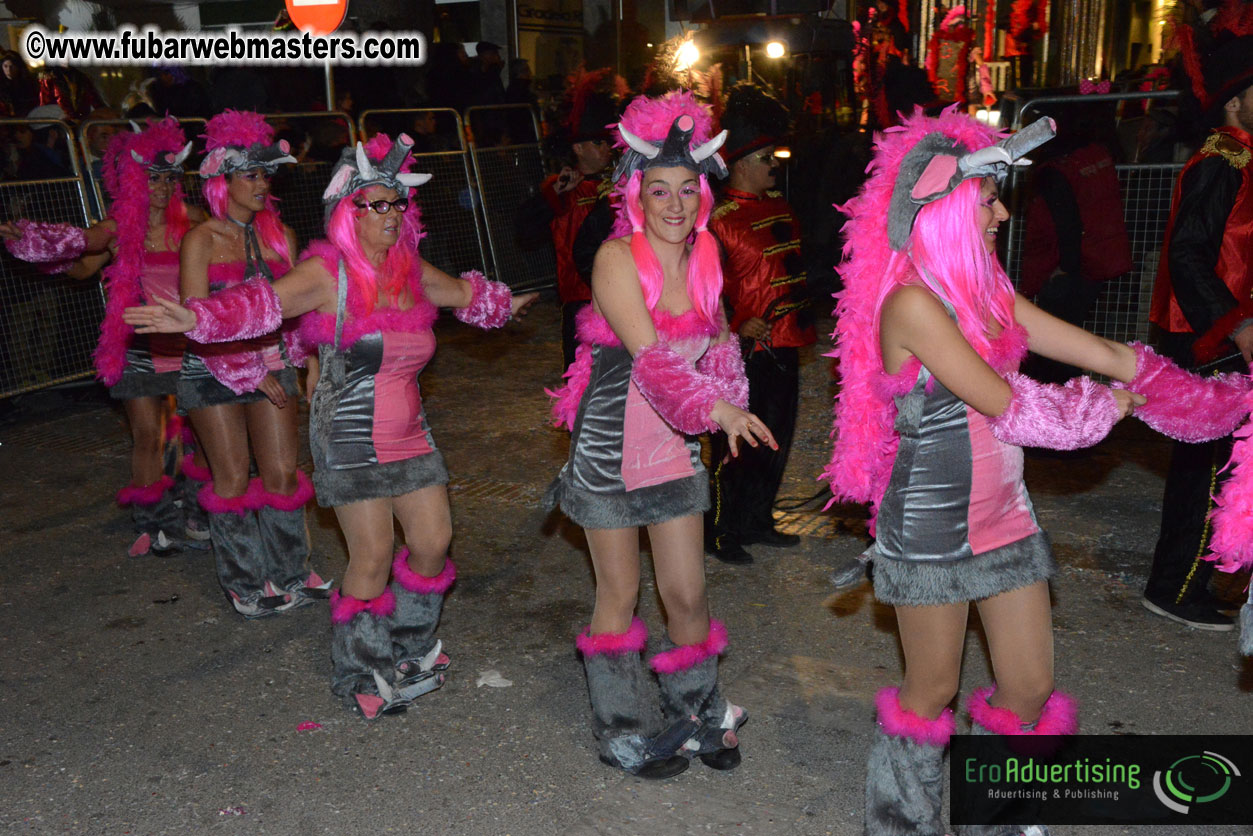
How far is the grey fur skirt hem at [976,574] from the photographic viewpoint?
2.90m

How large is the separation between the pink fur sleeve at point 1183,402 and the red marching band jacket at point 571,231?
363 cm

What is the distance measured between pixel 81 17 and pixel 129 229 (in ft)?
48.3

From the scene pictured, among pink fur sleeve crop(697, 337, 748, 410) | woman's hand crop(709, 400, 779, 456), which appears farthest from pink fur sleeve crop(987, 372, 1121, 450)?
pink fur sleeve crop(697, 337, 748, 410)

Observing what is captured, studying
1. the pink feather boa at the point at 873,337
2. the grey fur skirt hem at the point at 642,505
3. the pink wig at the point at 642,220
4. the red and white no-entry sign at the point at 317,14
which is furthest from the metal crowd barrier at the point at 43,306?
the pink feather boa at the point at 873,337

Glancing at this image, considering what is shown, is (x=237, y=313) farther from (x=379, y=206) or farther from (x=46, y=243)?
(x=46, y=243)

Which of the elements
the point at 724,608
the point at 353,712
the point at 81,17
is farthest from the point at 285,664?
the point at 81,17

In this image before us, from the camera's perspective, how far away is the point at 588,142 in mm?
6570

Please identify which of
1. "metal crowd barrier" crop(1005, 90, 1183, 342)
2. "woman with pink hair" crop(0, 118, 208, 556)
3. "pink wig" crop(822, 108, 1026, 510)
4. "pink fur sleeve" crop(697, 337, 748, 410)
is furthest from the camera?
"metal crowd barrier" crop(1005, 90, 1183, 342)

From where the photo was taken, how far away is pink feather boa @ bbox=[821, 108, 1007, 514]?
9.69 feet

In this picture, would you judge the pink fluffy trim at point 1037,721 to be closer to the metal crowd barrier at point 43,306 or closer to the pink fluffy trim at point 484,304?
the pink fluffy trim at point 484,304

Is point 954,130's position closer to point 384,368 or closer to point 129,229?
point 384,368

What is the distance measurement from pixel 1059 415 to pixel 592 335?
1535 mm

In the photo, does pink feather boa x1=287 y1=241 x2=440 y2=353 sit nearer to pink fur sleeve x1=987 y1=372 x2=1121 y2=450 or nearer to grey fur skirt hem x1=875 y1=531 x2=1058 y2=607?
grey fur skirt hem x1=875 y1=531 x2=1058 y2=607

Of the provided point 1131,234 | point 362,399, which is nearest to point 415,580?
point 362,399
